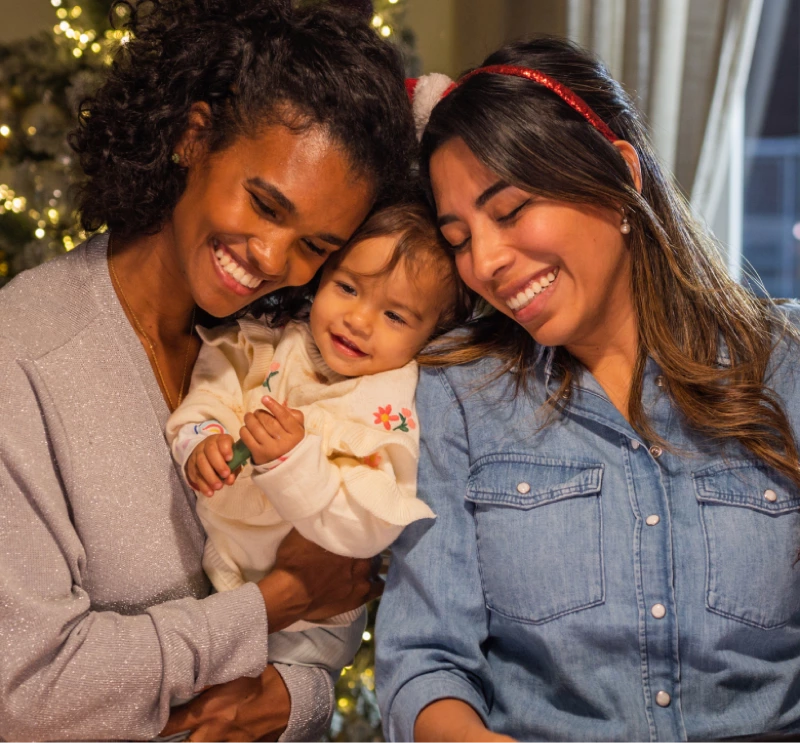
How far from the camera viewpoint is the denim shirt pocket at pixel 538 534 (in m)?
1.38

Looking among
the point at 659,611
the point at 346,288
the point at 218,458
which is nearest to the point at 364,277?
the point at 346,288

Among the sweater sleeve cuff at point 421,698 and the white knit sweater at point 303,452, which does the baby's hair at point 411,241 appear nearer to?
the white knit sweater at point 303,452

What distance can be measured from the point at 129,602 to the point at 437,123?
984 millimetres

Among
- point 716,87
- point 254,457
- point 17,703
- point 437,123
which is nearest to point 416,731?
point 254,457

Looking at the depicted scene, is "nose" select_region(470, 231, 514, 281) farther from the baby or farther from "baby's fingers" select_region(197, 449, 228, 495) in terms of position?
"baby's fingers" select_region(197, 449, 228, 495)

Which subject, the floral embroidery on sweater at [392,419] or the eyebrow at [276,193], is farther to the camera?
the floral embroidery on sweater at [392,419]

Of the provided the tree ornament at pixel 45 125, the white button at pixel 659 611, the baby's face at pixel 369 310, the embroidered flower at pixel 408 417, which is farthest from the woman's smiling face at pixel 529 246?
the tree ornament at pixel 45 125

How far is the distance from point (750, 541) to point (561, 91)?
31.2 inches

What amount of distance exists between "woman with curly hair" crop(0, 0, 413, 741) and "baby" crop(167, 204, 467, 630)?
2.7 inches

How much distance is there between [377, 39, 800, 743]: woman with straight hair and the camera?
1353 mm

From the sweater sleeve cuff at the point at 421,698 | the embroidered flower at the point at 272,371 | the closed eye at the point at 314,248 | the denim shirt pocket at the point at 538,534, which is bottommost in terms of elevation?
the sweater sleeve cuff at the point at 421,698

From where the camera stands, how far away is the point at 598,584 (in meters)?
1.37

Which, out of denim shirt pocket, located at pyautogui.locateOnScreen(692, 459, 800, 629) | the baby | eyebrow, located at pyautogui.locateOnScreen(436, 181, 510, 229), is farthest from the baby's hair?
denim shirt pocket, located at pyautogui.locateOnScreen(692, 459, 800, 629)

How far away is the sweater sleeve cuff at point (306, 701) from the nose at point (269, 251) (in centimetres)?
75
